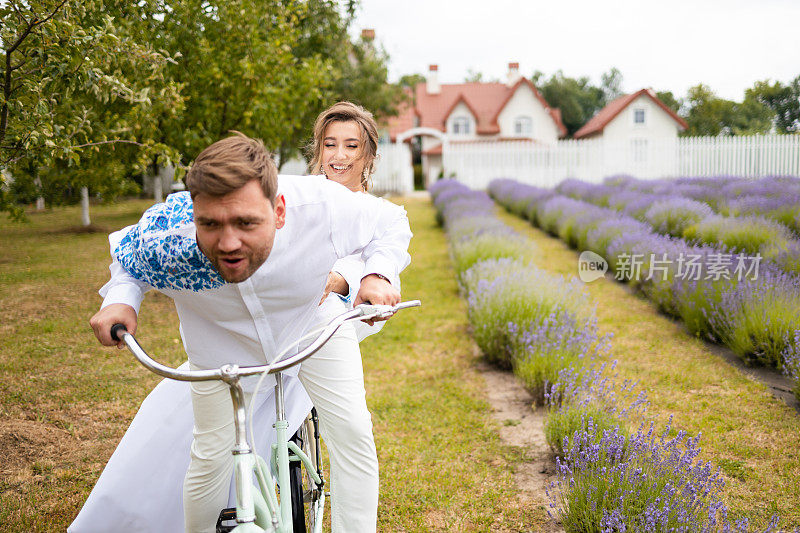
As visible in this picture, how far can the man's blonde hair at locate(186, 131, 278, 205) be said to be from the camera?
1689 mm

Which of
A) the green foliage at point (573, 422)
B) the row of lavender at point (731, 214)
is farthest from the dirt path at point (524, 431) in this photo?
the row of lavender at point (731, 214)

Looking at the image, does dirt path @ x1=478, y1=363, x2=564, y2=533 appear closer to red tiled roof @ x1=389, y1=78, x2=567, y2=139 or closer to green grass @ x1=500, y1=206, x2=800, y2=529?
green grass @ x1=500, y1=206, x2=800, y2=529

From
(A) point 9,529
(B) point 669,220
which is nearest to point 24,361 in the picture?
(A) point 9,529

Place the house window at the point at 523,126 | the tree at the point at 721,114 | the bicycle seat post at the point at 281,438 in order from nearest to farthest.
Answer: the bicycle seat post at the point at 281,438
the house window at the point at 523,126
the tree at the point at 721,114

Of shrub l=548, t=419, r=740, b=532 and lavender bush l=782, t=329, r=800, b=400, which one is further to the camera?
lavender bush l=782, t=329, r=800, b=400

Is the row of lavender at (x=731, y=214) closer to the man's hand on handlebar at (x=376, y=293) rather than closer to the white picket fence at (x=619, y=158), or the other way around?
the man's hand on handlebar at (x=376, y=293)

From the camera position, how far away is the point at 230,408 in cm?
226

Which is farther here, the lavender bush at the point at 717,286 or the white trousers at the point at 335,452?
the lavender bush at the point at 717,286

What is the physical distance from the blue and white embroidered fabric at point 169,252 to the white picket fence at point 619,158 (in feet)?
84.9

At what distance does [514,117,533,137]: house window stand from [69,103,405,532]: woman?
137 ft

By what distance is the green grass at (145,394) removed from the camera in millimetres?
3621

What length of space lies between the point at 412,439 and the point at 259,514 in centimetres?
272

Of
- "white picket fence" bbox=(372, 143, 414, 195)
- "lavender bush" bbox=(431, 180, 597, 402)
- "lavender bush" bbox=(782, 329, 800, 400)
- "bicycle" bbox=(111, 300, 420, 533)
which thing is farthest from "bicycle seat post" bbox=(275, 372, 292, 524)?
"white picket fence" bbox=(372, 143, 414, 195)

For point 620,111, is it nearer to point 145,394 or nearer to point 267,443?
point 145,394
